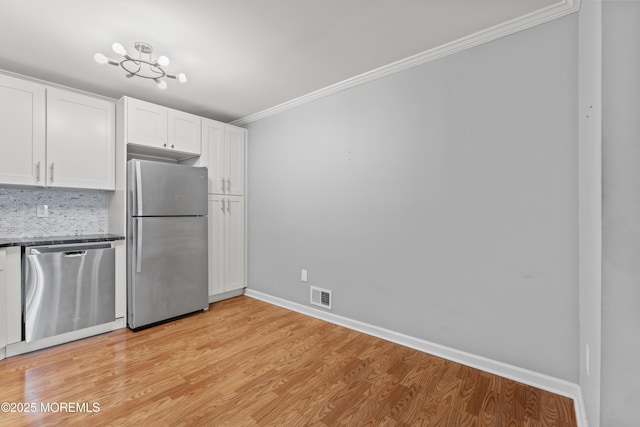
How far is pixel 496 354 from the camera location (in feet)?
6.55

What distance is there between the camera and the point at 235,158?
3.71m

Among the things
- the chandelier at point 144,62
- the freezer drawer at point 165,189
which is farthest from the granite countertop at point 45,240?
the chandelier at point 144,62

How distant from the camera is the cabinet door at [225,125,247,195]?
3635 millimetres

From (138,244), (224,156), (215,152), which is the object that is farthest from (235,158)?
(138,244)

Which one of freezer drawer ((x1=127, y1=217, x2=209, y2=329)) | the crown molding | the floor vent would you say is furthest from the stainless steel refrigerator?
the crown molding

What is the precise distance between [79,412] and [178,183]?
2.00m

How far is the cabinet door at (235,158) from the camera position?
3635 millimetres

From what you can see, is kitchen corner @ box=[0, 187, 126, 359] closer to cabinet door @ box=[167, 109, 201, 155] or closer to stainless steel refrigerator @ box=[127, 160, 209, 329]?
stainless steel refrigerator @ box=[127, 160, 209, 329]

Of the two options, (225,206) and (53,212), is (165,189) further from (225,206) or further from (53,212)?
(53,212)

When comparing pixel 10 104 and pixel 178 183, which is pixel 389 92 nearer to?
pixel 178 183

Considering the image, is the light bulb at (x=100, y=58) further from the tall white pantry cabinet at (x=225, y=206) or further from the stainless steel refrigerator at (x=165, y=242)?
→ the tall white pantry cabinet at (x=225, y=206)

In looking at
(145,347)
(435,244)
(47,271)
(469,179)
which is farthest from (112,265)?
(469,179)

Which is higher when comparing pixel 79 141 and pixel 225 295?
pixel 79 141

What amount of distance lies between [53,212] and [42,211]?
0.27 feet
